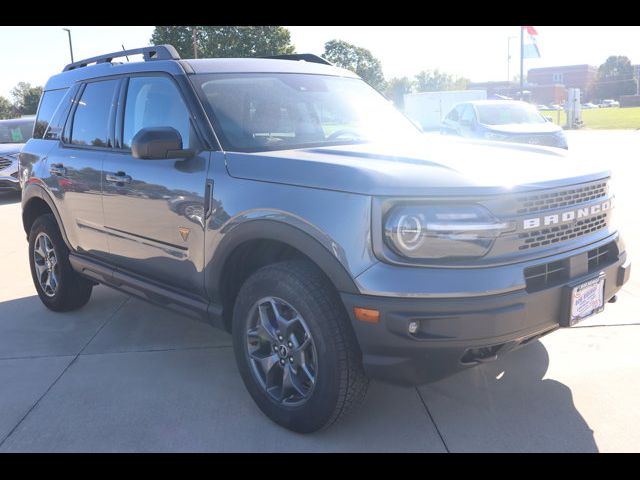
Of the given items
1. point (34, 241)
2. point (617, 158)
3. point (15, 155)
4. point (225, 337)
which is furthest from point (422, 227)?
point (617, 158)

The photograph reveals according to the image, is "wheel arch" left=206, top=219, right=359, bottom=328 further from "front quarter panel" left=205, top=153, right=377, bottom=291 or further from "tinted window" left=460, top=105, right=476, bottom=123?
"tinted window" left=460, top=105, right=476, bottom=123

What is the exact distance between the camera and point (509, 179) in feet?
9.05

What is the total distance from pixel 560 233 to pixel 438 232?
692 mm

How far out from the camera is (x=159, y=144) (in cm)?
334

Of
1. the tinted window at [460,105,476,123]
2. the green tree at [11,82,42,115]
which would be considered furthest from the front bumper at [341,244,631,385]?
the green tree at [11,82,42,115]

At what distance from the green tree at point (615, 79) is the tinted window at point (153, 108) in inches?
4953

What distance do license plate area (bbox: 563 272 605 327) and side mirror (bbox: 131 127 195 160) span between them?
210cm

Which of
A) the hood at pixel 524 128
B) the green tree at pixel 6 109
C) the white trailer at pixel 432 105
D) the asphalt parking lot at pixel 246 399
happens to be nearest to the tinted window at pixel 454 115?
the hood at pixel 524 128

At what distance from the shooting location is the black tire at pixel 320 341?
2809 mm

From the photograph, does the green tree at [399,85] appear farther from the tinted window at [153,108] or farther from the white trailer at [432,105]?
the tinted window at [153,108]

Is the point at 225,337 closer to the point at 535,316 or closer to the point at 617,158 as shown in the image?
the point at 535,316

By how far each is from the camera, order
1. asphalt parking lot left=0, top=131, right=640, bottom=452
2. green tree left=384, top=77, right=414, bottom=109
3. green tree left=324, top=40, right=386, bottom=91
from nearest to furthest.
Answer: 1. asphalt parking lot left=0, top=131, right=640, bottom=452
2. green tree left=324, top=40, right=386, bottom=91
3. green tree left=384, top=77, right=414, bottom=109

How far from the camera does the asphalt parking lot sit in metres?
3.08

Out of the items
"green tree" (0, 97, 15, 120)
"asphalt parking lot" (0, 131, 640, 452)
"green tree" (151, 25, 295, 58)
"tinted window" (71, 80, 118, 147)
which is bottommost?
"asphalt parking lot" (0, 131, 640, 452)
